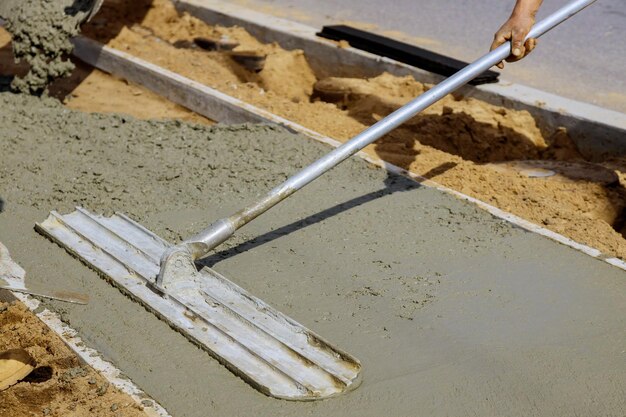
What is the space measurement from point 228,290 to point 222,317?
0.20m

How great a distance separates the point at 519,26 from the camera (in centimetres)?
385

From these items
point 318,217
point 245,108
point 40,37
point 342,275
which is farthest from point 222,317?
point 40,37

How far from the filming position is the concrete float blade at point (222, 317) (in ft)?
9.98

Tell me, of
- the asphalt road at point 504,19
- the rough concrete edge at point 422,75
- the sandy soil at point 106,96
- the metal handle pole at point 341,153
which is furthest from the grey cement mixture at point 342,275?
the asphalt road at point 504,19

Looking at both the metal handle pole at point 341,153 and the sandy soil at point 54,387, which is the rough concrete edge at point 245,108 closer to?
the metal handle pole at point 341,153

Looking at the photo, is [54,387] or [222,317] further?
[222,317]

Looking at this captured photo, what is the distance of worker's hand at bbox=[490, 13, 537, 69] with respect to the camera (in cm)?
385

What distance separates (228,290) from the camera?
11.7 feet

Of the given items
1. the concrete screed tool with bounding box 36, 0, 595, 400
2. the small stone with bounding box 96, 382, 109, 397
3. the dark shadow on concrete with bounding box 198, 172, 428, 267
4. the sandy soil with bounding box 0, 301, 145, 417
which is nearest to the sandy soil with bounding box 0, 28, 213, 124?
the dark shadow on concrete with bounding box 198, 172, 428, 267

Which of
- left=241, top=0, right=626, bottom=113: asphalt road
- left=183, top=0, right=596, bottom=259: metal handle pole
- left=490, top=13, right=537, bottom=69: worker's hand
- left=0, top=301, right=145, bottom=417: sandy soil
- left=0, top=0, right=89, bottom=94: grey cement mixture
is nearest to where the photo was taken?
left=0, top=301, right=145, bottom=417: sandy soil

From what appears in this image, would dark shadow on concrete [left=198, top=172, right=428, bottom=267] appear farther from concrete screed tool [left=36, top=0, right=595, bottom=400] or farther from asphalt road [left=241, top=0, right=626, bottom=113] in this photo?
asphalt road [left=241, top=0, right=626, bottom=113]

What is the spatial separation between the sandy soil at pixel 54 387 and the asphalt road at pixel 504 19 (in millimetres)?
4337

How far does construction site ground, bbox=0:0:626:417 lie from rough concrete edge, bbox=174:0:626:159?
0.10m

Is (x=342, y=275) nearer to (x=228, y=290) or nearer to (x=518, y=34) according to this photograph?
(x=228, y=290)
